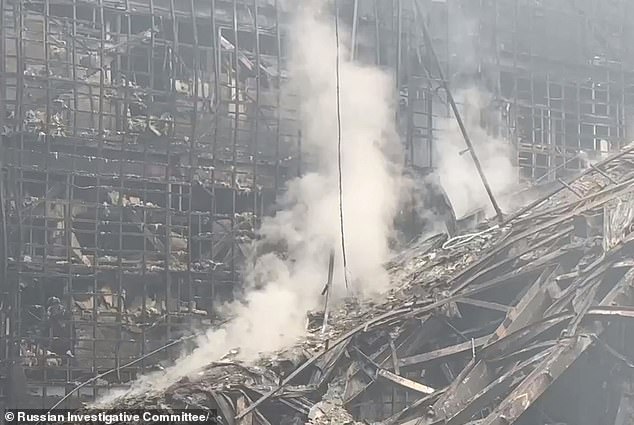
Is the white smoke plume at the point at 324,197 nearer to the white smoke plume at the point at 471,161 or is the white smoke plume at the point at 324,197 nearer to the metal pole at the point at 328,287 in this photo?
the metal pole at the point at 328,287

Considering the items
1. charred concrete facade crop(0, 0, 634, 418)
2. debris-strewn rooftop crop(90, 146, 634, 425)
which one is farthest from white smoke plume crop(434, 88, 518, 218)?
debris-strewn rooftop crop(90, 146, 634, 425)

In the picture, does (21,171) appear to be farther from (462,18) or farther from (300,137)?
(462,18)

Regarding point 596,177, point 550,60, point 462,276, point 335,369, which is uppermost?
point 550,60

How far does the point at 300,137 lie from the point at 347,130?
2.34 ft

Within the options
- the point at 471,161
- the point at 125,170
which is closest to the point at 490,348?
the point at 125,170

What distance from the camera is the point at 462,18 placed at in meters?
14.2

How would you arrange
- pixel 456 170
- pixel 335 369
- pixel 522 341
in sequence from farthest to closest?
pixel 456 170
pixel 335 369
pixel 522 341

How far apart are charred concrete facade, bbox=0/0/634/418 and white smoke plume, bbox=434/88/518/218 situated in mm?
248

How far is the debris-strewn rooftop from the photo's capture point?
304 inches

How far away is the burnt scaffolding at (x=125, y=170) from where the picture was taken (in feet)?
35.2

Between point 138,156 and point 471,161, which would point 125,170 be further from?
point 471,161

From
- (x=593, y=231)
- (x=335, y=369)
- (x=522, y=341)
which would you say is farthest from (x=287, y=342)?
(x=593, y=231)

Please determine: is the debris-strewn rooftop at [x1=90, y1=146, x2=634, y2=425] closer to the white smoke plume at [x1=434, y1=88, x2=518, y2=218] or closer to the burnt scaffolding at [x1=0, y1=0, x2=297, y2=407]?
the burnt scaffolding at [x1=0, y1=0, x2=297, y2=407]

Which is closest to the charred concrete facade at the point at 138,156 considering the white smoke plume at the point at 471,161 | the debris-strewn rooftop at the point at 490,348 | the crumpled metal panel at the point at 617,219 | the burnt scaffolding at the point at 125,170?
the burnt scaffolding at the point at 125,170
